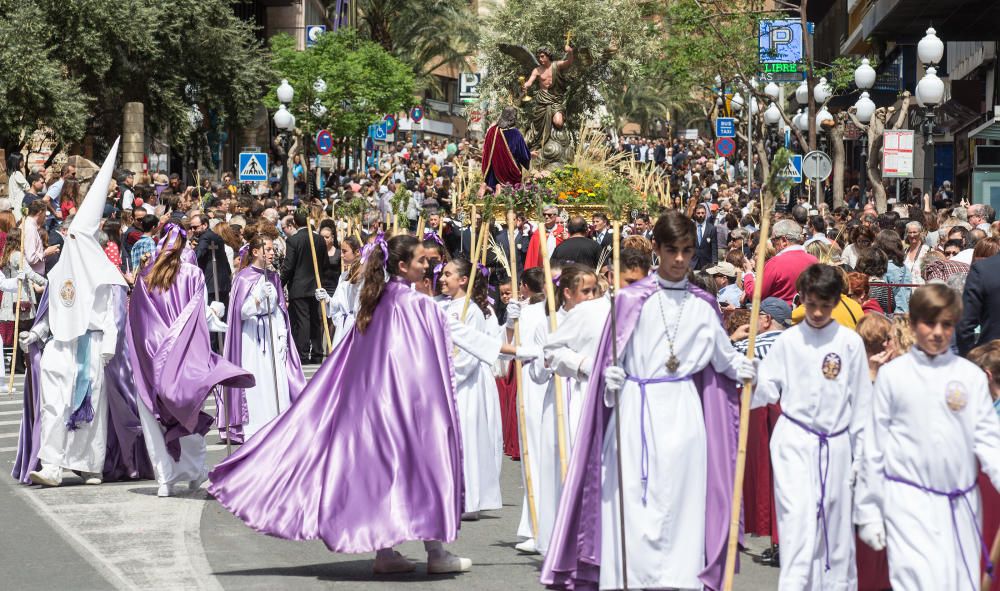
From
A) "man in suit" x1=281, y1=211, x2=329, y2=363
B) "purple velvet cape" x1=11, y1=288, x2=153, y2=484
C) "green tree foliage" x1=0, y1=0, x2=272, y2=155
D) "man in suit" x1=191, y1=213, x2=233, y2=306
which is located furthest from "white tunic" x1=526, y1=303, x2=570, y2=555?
"green tree foliage" x1=0, y1=0, x2=272, y2=155

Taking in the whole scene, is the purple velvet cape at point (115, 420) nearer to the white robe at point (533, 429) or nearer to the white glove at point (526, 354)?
the white robe at point (533, 429)

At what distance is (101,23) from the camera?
34.3m

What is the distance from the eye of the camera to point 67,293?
1192cm

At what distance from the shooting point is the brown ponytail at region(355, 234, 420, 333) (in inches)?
349

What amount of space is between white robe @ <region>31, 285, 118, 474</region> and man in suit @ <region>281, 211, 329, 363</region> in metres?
9.00

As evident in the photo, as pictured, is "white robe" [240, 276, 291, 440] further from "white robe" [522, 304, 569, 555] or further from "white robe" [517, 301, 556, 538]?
"white robe" [522, 304, 569, 555]

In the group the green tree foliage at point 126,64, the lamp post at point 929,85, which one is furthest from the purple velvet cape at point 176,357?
the green tree foliage at point 126,64

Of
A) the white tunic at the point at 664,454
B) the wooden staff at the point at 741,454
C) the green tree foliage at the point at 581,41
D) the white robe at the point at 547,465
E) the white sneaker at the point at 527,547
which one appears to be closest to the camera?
the wooden staff at the point at 741,454

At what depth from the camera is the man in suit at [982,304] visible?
32.9 ft

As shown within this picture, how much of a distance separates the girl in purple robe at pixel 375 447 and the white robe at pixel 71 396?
332cm

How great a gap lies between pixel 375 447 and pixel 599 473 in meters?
1.50

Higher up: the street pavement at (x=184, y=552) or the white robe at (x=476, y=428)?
the white robe at (x=476, y=428)

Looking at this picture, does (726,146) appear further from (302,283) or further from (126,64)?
(302,283)

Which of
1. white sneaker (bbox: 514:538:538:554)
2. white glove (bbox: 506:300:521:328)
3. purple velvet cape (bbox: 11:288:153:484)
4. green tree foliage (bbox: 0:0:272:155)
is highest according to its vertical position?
green tree foliage (bbox: 0:0:272:155)
